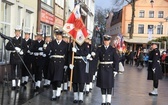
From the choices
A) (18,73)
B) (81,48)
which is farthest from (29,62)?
(81,48)

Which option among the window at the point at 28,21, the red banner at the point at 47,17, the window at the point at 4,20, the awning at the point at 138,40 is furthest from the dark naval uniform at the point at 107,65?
the awning at the point at 138,40

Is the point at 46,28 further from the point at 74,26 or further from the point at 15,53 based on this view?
the point at 74,26

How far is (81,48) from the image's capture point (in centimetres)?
1085

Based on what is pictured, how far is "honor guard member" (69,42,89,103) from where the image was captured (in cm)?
1077

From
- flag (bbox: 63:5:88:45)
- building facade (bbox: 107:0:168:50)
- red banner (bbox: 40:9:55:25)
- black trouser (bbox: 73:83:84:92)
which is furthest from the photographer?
building facade (bbox: 107:0:168:50)

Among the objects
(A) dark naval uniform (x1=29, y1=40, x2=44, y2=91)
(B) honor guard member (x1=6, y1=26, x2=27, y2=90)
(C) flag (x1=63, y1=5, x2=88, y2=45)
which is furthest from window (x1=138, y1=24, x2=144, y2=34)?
(C) flag (x1=63, y1=5, x2=88, y2=45)

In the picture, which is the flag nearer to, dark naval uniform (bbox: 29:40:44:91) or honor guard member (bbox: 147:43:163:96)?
dark naval uniform (bbox: 29:40:44:91)

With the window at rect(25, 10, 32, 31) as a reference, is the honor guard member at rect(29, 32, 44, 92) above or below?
below

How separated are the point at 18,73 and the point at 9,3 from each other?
417cm

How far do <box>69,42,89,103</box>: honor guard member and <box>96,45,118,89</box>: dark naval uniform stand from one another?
24.8 inches

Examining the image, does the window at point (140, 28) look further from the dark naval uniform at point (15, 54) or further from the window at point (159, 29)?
the dark naval uniform at point (15, 54)

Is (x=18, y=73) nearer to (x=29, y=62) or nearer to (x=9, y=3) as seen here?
(x=29, y=62)

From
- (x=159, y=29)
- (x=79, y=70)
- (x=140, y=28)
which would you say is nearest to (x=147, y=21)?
(x=140, y=28)

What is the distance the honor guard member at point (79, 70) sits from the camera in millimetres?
10773
